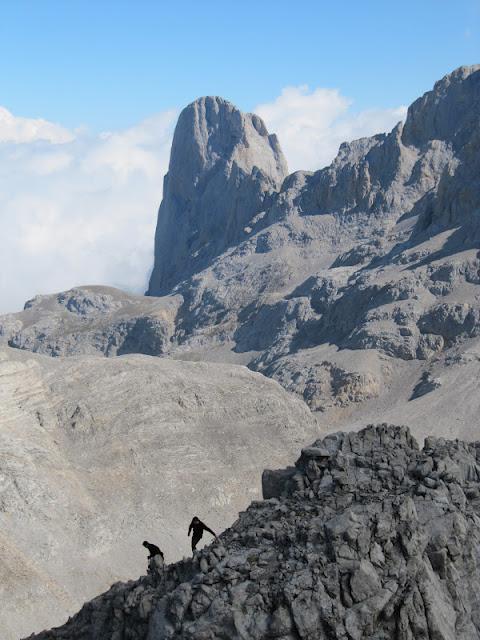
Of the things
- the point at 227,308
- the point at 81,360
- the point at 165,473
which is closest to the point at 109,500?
the point at 165,473

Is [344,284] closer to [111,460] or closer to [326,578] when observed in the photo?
[111,460]

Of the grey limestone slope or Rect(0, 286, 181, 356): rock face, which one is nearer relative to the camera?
the grey limestone slope

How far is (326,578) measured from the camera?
24.1 meters

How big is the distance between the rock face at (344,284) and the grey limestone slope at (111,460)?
39.0 meters

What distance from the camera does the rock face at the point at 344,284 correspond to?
120m

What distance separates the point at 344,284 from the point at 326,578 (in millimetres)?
124440

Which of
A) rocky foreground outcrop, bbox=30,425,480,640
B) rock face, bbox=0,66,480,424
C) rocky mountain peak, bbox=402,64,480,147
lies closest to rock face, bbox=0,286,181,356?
rock face, bbox=0,66,480,424

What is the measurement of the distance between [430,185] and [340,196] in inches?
678

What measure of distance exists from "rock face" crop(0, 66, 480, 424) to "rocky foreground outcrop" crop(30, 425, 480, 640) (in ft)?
267

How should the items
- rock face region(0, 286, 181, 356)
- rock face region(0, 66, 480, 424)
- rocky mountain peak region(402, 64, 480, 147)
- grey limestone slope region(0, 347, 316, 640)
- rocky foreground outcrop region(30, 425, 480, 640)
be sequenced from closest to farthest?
rocky foreground outcrop region(30, 425, 480, 640) → grey limestone slope region(0, 347, 316, 640) → rock face region(0, 66, 480, 424) → rock face region(0, 286, 181, 356) → rocky mountain peak region(402, 64, 480, 147)

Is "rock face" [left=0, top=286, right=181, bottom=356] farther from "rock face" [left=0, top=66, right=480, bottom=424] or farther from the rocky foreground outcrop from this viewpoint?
the rocky foreground outcrop

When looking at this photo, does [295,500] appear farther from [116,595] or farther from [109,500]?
[109,500]

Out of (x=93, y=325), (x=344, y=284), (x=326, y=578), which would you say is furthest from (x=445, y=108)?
(x=326, y=578)

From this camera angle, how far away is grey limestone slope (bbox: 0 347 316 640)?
52.4 m
